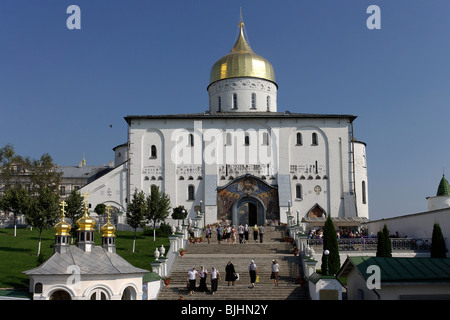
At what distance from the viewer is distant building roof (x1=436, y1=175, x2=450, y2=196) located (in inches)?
1409

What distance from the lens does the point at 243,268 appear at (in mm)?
24250

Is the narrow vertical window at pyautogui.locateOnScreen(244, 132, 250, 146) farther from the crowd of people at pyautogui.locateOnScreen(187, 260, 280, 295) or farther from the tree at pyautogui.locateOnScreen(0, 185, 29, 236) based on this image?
the crowd of people at pyautogui.locateOnScreen(187, 260, 280, 295)

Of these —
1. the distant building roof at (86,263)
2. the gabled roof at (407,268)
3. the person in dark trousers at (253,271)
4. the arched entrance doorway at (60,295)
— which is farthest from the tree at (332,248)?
the arched entrance doorway at (60,295)

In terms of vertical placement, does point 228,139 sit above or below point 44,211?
above

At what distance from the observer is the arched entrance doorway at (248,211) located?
41250 millimetres

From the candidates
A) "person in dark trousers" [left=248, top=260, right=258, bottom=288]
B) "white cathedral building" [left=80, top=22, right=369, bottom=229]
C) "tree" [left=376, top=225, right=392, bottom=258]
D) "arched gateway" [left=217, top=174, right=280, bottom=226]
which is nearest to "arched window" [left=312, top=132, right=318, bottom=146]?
"white cathedral building" [left=80, top=22, right=369, bottom=229]

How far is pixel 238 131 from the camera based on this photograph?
42781 millimetres

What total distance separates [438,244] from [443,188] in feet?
41.8

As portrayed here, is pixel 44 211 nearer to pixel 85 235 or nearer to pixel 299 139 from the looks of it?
pixel 85 235

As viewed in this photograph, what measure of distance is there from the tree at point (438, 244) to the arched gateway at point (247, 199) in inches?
679

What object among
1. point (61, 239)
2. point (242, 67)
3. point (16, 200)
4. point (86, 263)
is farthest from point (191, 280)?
point (242, 67)

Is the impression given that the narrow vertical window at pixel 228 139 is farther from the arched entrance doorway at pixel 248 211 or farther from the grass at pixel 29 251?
the grass at pixel 29 251
